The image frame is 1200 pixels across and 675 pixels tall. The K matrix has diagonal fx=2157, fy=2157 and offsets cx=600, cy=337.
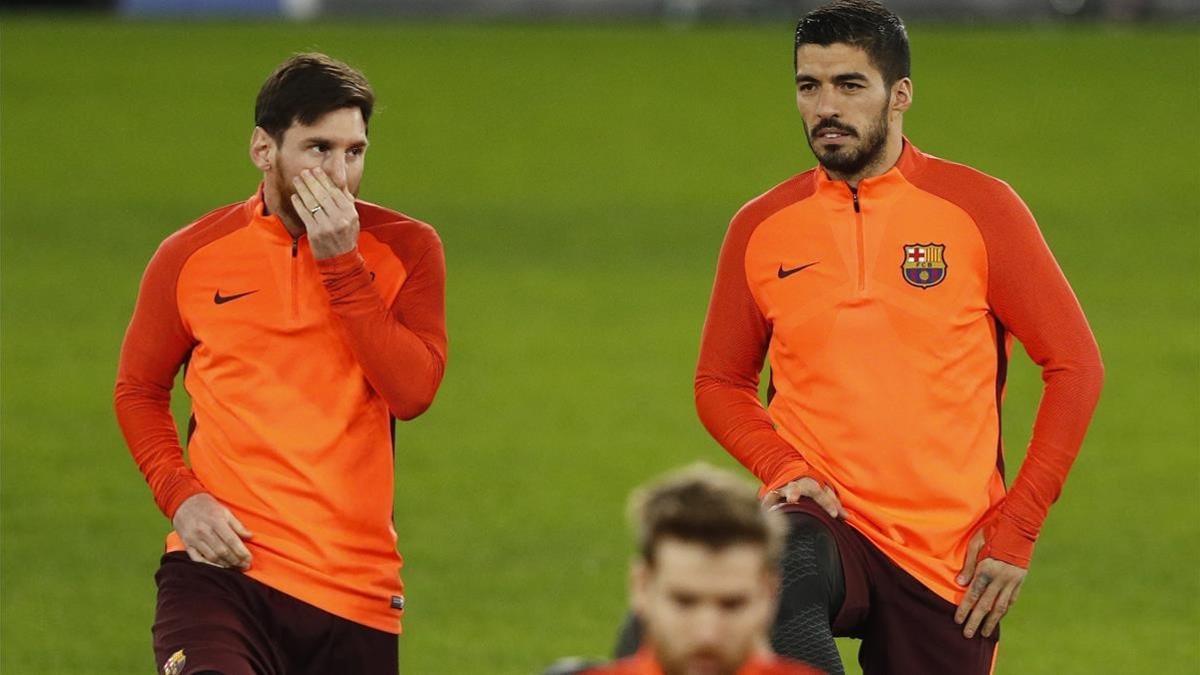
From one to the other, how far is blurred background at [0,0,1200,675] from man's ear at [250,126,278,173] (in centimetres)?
347

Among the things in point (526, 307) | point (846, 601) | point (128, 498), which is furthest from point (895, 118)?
point (526, 307)

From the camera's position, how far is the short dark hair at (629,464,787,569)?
3.59 metres

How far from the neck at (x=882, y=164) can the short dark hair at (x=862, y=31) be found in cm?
18

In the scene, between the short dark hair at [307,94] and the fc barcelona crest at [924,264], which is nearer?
the short dark hair at [307,94]

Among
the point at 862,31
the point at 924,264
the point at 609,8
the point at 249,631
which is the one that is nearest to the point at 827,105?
the point at 862,31

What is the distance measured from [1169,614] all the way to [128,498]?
521 centimetres

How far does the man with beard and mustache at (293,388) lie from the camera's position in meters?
5.36

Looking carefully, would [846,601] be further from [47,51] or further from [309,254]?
[47,51]

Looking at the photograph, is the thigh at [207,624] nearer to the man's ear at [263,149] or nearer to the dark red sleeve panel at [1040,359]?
the man's ear at [263,149]

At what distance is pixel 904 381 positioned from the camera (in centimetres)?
545

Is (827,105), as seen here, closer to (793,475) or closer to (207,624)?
(793,475)

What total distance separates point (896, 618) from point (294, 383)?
1647 millimetres

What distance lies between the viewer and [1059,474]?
549cm

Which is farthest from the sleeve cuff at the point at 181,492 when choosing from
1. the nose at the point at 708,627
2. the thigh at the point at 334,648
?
the nose at the point at 708,627
